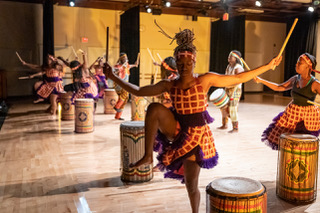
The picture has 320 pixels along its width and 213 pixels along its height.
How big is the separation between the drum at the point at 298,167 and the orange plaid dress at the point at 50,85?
6164mm

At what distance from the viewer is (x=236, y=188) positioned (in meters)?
2.08

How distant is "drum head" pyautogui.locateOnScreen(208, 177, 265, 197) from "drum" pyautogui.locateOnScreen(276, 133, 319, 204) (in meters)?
0.99

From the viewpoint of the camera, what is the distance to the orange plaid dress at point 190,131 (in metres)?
2.28

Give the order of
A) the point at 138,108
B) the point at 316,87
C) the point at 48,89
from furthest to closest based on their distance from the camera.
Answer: the point at 48,89 → the point at 138,108 → the point at 316,87

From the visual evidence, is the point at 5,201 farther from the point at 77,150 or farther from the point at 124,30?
the point at 124,30

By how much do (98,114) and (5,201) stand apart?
17.8 feet

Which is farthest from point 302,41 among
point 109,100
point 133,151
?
point 133,151

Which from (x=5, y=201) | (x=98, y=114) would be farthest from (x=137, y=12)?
(x=5, y=201)

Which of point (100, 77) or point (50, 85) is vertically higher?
point (100, 77)

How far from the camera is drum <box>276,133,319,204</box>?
2.95m

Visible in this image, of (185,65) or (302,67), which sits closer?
(185,65)

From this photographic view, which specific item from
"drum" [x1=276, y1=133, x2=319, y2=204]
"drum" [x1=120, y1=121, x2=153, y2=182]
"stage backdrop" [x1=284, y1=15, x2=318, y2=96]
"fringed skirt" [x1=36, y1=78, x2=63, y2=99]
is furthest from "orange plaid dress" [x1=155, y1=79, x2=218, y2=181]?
"stage backdrop" [x1=284, y1=15, x2=318, y2=96]

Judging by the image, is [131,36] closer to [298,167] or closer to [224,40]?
[224,40]

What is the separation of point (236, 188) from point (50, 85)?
677 centimetres
